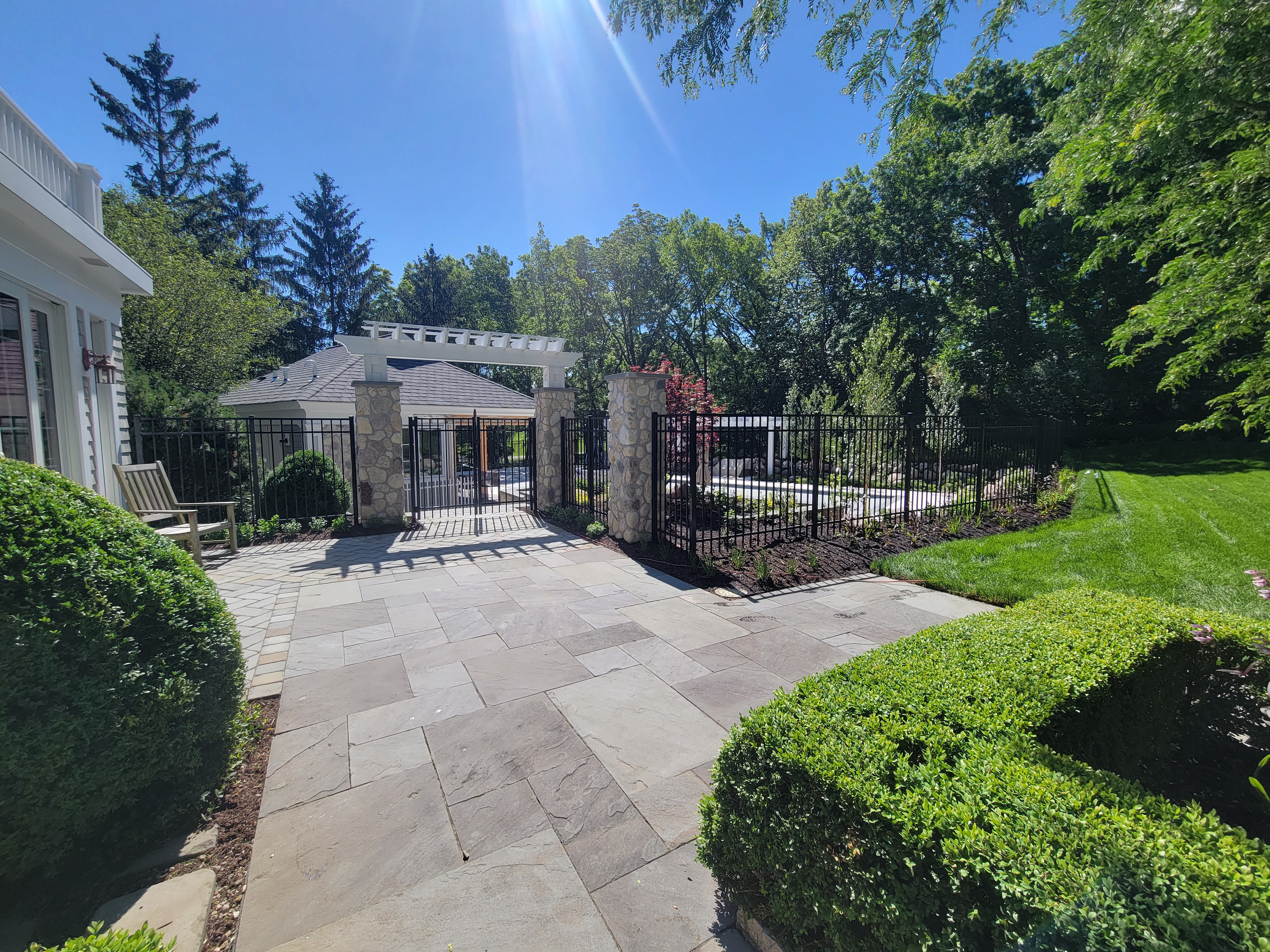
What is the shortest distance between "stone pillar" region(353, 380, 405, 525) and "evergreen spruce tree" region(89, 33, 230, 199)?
20785mm

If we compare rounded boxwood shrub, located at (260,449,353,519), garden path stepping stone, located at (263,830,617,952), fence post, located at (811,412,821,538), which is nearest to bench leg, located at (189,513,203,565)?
rounded boxwood shrub, located at (260,449,353,519)

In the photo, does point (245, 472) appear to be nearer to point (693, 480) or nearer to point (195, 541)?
point (195, 541)

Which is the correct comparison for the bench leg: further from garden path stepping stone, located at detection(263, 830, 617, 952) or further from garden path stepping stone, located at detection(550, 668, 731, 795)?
garden path stepping stone, located at detection(263, 830, 617, 952)

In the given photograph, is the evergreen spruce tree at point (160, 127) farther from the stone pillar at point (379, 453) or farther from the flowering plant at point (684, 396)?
the flowering plant at point (684, 396)

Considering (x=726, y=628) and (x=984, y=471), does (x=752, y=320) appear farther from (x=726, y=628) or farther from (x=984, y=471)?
(x=726, y=628)

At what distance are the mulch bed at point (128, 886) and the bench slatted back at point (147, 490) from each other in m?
5.54

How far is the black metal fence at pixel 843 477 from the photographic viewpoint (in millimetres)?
6750

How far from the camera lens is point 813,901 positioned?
1.50m

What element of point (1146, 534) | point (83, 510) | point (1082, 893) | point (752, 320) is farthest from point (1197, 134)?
point (752, 320)

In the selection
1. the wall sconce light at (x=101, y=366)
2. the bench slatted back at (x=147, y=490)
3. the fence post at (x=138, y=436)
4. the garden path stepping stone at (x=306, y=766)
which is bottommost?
the garden path stepping stone at (x=306, y=766)

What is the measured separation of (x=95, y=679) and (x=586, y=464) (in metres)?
7.54

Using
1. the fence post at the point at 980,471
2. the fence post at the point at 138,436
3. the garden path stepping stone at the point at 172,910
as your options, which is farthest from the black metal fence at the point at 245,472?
the fence post at the point at 980,471

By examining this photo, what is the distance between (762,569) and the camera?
5.54 metres

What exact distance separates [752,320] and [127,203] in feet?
76.0
